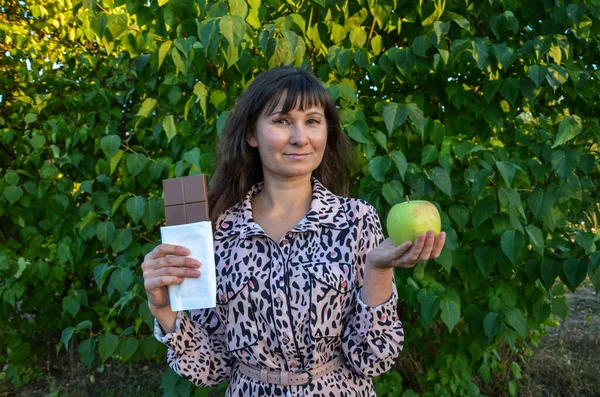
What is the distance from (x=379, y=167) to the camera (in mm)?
2135

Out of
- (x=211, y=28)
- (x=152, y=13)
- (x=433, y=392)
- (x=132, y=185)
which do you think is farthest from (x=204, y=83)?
(x=433, y=392)

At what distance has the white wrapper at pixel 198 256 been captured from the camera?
55.6 inches

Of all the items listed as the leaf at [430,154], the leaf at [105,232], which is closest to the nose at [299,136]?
the leaf at [430,154]

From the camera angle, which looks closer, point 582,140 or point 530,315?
point 582,140

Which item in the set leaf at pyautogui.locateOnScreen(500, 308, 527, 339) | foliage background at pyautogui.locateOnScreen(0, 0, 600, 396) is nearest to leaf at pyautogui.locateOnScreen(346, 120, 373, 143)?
foliage background at pyautogui.locateOnScreen(0, 0, 600, 396)

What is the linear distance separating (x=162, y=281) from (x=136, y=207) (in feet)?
3.31

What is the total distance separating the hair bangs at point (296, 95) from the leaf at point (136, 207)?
3.14ft

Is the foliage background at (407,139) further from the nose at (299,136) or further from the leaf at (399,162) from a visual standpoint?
the nose at (299,136)

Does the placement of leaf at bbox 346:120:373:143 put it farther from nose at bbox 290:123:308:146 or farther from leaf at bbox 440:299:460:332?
leaf at bbox 440:299:460:332

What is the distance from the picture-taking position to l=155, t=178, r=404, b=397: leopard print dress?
1.57 meters

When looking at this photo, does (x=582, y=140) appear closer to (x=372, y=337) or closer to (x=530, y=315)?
(x=530, y=315)

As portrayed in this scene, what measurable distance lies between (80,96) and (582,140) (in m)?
2.80

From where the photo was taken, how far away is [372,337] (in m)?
1.52

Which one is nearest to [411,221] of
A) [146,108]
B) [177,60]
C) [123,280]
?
[177,60]
